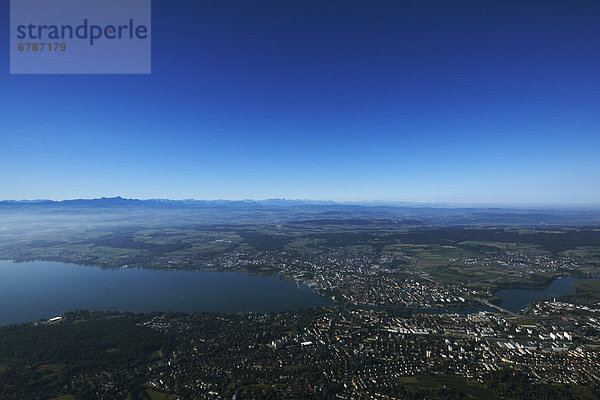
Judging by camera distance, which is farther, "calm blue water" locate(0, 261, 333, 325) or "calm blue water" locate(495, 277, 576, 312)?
"calm blue water" locate(0, 261, 333, 325)

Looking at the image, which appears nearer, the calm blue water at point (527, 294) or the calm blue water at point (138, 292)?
the calm blue water at point (527, 294)

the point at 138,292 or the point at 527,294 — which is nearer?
the point at 527,294

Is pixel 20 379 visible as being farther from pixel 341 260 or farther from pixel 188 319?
pixel 341 260

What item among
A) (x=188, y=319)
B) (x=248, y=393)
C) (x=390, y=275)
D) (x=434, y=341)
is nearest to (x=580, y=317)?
(x=434, y=341)
